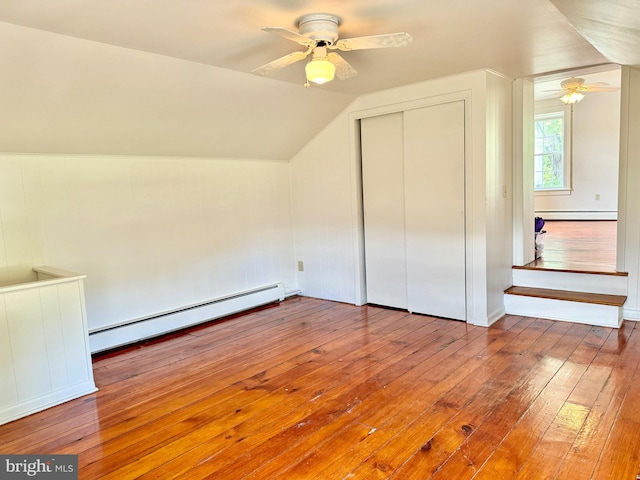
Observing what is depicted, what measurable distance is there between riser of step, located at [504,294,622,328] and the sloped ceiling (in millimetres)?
2007

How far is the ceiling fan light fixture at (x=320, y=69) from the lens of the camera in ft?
8.23

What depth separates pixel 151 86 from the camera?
Result: 3.11 metres

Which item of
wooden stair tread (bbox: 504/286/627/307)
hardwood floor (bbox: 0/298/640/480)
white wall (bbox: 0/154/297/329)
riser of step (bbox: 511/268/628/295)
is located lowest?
hardwood floor (bbox: 0/298/640/480)

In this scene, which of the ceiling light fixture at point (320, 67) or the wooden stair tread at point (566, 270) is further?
the wooden stair tread at point (566, 270)

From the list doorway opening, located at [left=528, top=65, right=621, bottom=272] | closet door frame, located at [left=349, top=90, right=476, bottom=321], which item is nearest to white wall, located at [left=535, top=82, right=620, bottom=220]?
doorway opening, located at [left=528, top=65, right=621, bottom=272]

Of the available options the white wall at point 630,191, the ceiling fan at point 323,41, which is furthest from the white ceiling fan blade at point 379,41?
the white wall at point 630,191

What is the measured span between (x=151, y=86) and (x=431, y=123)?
239 centimetres

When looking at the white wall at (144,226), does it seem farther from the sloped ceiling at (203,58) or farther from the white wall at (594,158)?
the white wall at (594,158)

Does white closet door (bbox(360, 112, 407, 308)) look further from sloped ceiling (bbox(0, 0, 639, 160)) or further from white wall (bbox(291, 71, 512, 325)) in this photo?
sloped ceiling (bbox(0, 0, 639, 160))

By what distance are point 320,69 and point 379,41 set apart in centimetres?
37

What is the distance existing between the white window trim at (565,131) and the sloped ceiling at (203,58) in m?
5.30

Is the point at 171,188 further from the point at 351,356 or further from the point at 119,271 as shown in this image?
the point at 351,356

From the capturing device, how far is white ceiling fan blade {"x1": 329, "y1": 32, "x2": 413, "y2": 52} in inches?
88.4

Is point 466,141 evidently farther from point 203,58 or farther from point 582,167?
point 582,167
